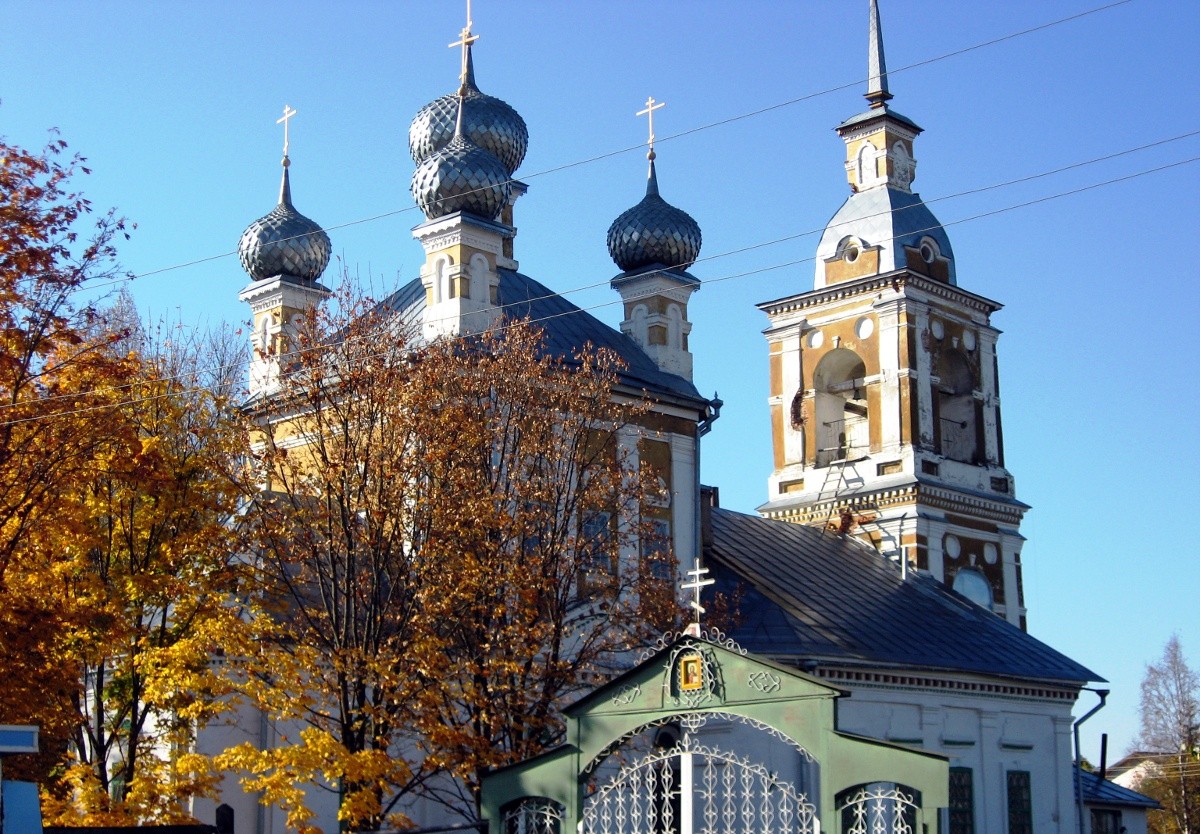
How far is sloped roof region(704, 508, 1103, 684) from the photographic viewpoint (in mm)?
26453

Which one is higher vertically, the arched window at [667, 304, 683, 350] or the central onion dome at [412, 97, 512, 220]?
the central onion dome at [412, 97, 512, 220]

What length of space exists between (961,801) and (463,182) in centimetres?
1239

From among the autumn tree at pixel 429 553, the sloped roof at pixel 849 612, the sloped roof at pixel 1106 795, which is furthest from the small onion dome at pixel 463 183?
the sloped roof at pixel 1106 795

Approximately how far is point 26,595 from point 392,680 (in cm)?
380

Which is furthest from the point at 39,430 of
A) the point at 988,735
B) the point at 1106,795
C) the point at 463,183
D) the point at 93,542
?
the point at 1106,795

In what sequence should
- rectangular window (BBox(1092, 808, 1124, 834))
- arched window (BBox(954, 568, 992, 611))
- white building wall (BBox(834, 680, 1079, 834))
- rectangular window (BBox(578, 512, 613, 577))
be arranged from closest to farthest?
rectangular window (BBox(578, 512, 613, 577)), white building wall (BBox(834, 680, 1079, 834)), arched window (BBox(954, 568, 992, 611)), rectangular window (BBox(1092, 808, 1124, 834))

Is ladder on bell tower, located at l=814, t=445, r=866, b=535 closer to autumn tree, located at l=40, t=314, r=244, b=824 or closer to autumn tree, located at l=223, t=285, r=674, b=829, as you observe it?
autumn tree, located at l=223, t=285, r=674, b=829

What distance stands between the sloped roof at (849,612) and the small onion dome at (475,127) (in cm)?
729

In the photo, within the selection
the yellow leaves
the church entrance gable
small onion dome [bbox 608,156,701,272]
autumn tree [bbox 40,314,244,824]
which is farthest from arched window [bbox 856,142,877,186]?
the yellow leaves

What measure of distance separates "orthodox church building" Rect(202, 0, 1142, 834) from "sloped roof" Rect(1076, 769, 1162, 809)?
3.98m

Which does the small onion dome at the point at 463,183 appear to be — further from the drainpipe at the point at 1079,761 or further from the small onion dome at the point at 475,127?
the drainpipe at the point at 1079,761

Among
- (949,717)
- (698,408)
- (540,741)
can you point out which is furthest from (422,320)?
(949,717)

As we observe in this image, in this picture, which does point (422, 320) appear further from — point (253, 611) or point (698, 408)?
point (253, 611)

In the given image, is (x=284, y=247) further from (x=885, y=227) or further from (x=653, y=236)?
(x=885, y=227)
